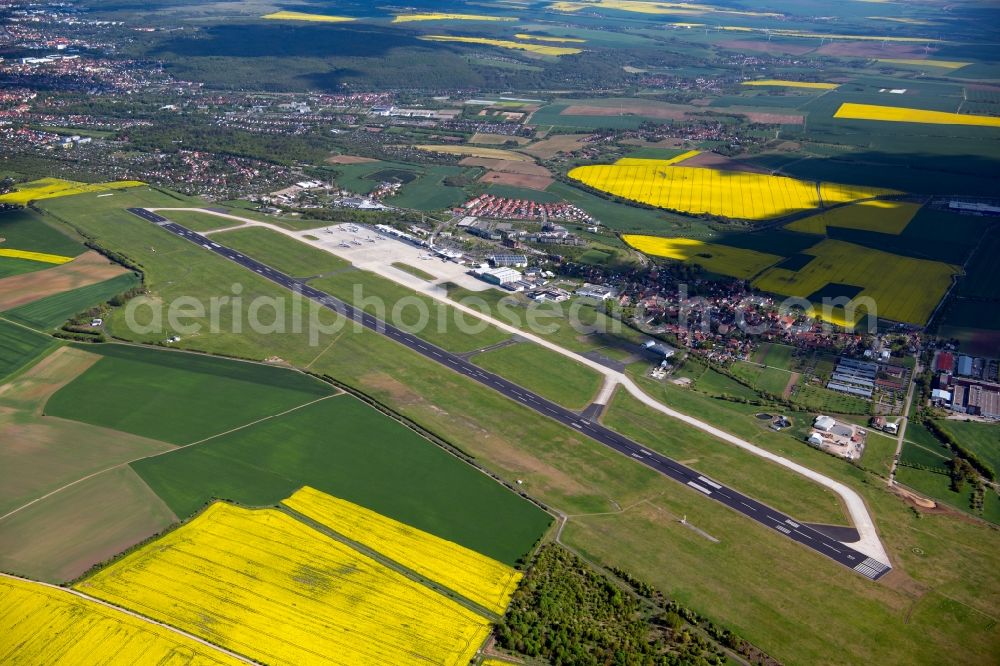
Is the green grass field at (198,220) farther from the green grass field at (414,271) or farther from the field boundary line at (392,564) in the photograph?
the field boundary line at (392,564)

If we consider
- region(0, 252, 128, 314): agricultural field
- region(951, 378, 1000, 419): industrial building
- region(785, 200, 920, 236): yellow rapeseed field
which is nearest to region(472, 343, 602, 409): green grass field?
region(951, 378, 1000, 419): industrial building

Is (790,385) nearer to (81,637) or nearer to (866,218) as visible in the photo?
(866,218)

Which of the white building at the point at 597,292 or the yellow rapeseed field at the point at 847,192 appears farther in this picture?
the yellow rapeseed field at the point at 847,192

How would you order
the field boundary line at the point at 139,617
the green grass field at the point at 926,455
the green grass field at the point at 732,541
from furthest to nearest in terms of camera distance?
the green grass field at the point at 926,455, the green grass field at the point at 732,541, the field boundary line at the point at 139,617

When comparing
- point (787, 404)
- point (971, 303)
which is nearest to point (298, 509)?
point (787, 404)

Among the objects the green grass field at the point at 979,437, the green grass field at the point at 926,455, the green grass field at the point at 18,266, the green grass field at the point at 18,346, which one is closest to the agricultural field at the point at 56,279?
the green grass field at the point at 18,266

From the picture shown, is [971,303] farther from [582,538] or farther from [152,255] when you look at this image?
[152,255]

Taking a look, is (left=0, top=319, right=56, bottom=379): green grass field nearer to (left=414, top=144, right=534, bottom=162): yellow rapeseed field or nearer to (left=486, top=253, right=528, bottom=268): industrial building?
(left=486, top=253, right=528, bottom=268): industrial building
